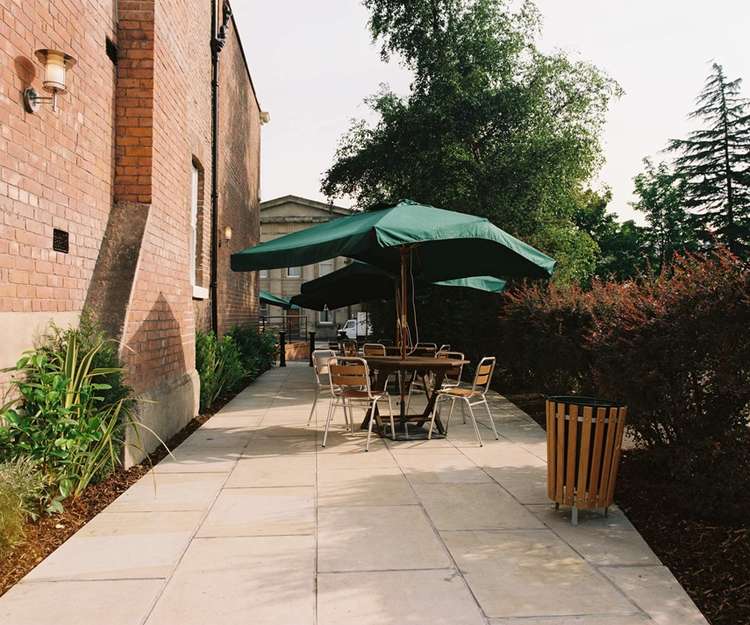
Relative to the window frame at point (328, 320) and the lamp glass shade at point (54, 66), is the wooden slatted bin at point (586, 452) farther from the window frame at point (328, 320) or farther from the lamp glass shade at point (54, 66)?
the window frame at point (328, 320)

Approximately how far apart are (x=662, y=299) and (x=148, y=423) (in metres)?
4.70

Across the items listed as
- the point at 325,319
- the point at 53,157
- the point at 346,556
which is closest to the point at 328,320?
the point at 325,319

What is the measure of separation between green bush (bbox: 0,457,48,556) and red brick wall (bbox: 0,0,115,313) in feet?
3.51

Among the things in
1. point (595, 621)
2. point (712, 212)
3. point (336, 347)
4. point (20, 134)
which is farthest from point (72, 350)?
point (712, 212)

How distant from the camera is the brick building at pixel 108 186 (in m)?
4.42

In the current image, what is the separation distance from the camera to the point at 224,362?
10.8 meters

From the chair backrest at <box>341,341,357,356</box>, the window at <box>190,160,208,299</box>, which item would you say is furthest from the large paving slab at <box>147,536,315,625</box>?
the chair backrest at <box>341,341,357,356</box>

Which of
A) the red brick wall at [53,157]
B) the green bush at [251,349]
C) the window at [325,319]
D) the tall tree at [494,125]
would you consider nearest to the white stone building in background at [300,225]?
the window at [325,319]

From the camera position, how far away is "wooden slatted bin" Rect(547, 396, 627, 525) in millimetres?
4102

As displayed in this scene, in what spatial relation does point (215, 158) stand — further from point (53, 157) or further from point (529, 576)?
point (529, 576)

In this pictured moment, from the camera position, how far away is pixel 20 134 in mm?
4445

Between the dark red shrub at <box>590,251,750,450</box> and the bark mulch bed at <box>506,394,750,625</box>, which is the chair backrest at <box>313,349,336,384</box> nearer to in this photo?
the dark red shrub at <box>590,251,750,450</box>

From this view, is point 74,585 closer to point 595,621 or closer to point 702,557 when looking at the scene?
point 595,621

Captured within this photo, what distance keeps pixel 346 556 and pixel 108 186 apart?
4415mm
